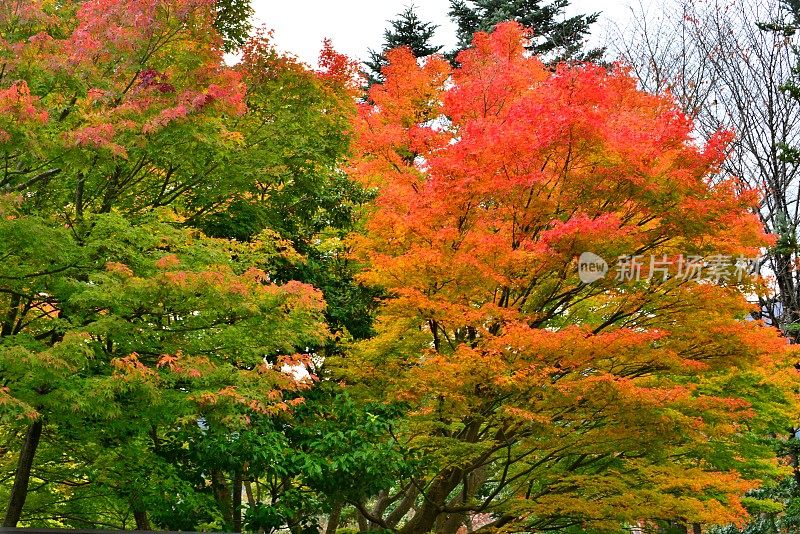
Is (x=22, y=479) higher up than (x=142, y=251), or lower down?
lower down

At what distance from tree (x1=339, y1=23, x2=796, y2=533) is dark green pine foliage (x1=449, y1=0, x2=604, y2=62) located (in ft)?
55.9

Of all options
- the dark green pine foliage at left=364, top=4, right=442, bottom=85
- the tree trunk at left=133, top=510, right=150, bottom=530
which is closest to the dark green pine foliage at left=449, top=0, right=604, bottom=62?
the dark green pine foliage at left=364, top=4, right=442, bottom=85

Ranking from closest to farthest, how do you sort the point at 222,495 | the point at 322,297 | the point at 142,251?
the point at 142,251, the point at 322,297, the point at 222,495

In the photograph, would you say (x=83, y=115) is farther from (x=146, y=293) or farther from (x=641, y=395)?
(x=641, y=395)

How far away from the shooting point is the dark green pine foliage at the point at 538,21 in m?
29.5

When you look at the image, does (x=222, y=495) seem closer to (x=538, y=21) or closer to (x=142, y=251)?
(x=142, y=251)

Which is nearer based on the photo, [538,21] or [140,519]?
[140,519]

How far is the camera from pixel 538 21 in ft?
100

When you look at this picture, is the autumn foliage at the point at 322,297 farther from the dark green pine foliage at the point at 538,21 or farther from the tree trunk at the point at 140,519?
the dark green pine foliage at the point at 538,21

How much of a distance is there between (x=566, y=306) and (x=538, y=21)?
2077 cm

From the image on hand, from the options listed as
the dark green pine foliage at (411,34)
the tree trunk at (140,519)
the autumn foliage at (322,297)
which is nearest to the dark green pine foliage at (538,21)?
the dark green pine foliage at (411,34)

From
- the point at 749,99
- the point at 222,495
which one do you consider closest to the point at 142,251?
the point at 222,495

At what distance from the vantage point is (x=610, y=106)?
1295 centimetres

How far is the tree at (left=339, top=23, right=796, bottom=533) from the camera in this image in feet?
35.9
